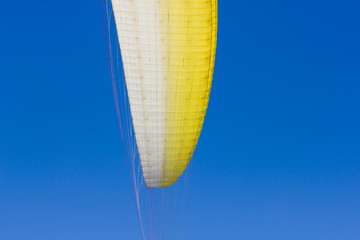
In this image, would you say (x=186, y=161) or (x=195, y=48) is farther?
(x=186, y=161)

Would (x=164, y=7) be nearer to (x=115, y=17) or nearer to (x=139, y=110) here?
(x=115, y=17)

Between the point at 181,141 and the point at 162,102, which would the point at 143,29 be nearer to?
the point at 162,102

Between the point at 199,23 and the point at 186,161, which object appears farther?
the point at 186,161

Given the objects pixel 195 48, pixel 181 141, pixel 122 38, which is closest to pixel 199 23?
pixel 195 48

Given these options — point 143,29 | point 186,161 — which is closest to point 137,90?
point 143,29

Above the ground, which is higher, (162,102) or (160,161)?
(162,102)

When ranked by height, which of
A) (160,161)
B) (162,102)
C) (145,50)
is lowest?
(160,161)
